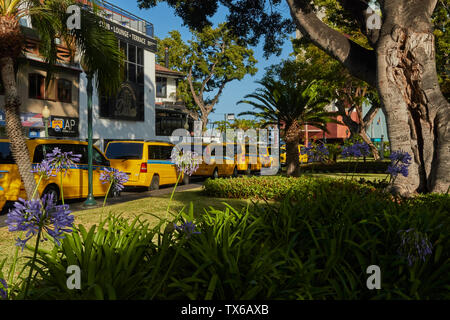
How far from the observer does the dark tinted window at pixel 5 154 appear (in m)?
9.61

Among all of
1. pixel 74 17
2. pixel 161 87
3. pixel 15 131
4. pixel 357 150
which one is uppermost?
pixel 161 87

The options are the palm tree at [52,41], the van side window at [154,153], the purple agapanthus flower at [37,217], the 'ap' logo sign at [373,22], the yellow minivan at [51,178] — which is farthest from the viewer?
the van side window at [154,153]

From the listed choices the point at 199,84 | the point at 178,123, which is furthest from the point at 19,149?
the point at 199,84

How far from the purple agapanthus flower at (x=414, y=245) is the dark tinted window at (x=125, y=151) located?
495 inches

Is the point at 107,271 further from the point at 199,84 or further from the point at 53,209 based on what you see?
the point at 199,84

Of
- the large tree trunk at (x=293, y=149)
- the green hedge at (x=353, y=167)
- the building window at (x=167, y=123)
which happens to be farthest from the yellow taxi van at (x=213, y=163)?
the building window at (x=167, y=123)

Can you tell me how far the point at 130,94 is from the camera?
34.9 m

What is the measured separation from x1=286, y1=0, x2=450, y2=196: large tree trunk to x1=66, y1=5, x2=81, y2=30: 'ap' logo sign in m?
7.84

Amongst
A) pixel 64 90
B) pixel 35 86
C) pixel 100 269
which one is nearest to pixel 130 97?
pixel 64 90

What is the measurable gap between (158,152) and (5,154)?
6.47 meters

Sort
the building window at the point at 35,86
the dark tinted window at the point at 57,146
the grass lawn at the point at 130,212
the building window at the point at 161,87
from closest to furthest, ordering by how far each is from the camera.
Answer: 1. the grass lawn at the point at 130,212
2. the dark tinted window at the point at 57,146
3. the building window at the point at 35,86
4. the building window at the point at 161,87

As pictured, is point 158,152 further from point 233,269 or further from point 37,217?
point 37,217

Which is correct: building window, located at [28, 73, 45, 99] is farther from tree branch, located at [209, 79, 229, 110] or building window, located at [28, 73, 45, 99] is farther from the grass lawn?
tree branch, located at [209, 79, 229, 110]

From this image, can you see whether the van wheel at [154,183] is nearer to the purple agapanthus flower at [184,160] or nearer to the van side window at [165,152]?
the van side window at [165,152]
